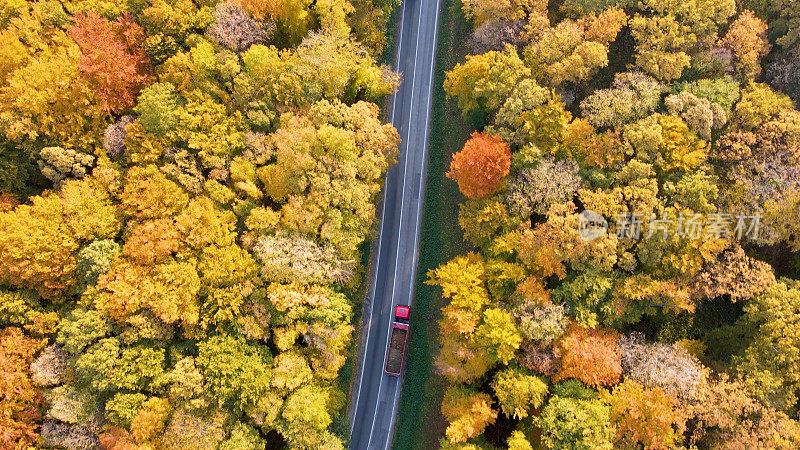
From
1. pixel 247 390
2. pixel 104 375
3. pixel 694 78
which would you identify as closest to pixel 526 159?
pixel 694 78

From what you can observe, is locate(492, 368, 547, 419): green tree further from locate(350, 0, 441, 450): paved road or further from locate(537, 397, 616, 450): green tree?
locate(350, 0, 441, 450): paved road

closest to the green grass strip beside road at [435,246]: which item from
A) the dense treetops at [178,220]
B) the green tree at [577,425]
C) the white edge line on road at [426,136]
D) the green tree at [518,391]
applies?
the white edge line on road at [426,136]

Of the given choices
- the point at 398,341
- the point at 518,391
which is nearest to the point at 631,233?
the point at 518,391

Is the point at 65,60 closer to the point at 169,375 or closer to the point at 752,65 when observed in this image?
the point at 169,375

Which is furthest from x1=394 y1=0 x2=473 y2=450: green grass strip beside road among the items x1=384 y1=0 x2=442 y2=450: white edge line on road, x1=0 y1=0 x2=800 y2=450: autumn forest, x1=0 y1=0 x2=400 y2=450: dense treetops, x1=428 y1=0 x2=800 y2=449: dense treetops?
x1=0 y1=0 x2=400 y2=450: dense treetops

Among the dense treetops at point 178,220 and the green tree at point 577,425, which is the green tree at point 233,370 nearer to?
the dense treetops at point 178,220
